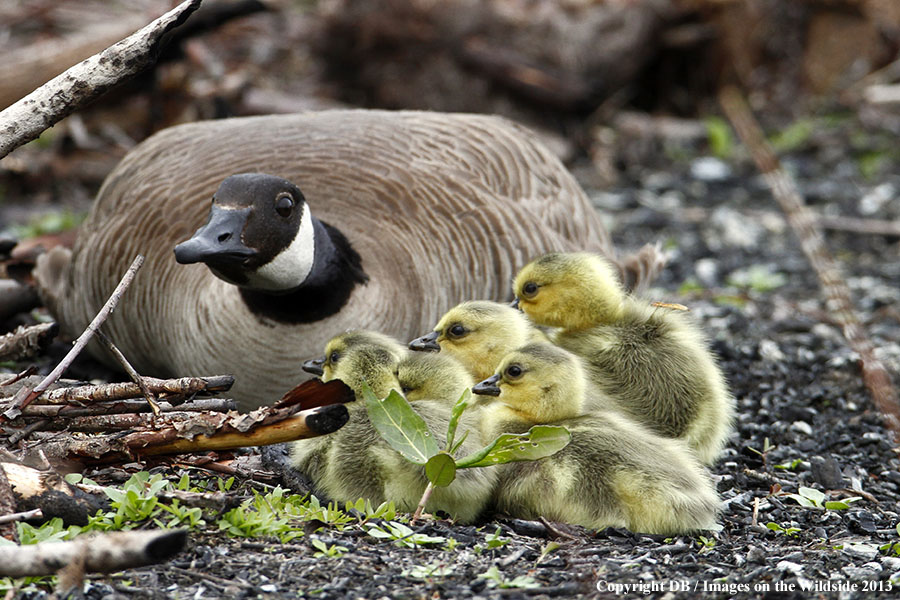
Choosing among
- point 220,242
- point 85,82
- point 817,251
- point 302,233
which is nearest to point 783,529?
point 302,233

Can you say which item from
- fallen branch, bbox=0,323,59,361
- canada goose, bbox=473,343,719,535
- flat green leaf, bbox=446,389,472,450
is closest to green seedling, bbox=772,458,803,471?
canada goose, bbox=473,343,719,535

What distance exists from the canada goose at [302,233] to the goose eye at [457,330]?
0.53 m

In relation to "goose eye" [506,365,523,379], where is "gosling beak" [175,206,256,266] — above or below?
above

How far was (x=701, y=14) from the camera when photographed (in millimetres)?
11133

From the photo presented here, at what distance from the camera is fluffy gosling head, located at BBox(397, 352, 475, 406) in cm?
389

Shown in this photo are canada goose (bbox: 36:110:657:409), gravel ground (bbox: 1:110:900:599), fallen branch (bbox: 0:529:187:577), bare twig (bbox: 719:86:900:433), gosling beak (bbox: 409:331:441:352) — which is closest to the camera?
fallen branch (bbox: 0:529:187:577)

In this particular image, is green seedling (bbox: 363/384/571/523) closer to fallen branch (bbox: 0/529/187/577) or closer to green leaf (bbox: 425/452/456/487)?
green leaf (bbox: 425/452/456/487)

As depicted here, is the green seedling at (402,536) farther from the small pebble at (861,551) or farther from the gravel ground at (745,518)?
the small pebble at (861,551)

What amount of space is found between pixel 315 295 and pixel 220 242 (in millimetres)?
588

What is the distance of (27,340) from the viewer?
4.41 m

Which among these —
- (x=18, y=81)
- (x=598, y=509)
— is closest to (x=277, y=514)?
(x=598, y=509)

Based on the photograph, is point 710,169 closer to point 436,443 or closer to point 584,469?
point 584,469

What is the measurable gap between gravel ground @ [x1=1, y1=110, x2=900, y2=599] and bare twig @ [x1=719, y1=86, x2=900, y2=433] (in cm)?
A: 9

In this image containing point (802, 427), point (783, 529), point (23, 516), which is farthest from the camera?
point (802, 427)
